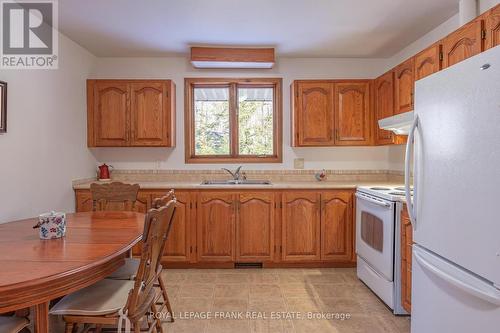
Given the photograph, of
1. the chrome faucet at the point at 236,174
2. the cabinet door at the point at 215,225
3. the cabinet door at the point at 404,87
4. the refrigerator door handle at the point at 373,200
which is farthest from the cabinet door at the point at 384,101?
the cabinet door at the point at 215,225

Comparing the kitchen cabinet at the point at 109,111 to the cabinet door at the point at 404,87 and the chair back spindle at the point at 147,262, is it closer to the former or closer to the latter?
the chair back spindle at the point at 147,262

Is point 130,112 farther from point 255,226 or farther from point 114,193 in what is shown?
point 255,226

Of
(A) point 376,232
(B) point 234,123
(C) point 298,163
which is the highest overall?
(B) point 234,123

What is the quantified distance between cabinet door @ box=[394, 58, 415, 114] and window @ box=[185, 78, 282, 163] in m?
1.33

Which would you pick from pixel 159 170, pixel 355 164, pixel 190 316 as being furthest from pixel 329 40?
pixel 190 316

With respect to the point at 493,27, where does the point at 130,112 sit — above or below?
below

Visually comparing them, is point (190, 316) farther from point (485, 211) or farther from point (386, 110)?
point (386, 110)

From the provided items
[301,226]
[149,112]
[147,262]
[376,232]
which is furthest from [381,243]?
[149,112]

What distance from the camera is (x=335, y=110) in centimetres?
354

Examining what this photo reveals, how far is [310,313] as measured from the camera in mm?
2426

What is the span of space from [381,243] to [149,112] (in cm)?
266

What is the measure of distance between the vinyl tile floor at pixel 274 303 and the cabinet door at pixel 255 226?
0.19 meters

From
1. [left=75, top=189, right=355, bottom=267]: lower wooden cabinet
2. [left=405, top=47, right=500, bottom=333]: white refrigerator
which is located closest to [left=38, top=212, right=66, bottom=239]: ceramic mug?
[left=75, top=189, right=355, bottom=267]: lower wooden cabinet

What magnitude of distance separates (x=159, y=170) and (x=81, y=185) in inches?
33.3
